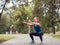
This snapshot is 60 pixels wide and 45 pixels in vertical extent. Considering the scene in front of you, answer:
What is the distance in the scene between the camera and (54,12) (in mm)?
51219

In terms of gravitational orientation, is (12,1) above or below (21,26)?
above

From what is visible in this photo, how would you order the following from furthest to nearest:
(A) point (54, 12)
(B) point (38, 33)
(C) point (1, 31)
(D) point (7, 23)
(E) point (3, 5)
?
(D) point (7, 23)
(C) point (1, 31)
(A) point (54, 12)
(E) point (3, 5)
(B) point (38, 33)

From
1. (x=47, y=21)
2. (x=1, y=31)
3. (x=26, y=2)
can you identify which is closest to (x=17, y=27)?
(x=1, y=31)

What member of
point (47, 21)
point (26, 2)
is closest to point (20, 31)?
point (47, 21)

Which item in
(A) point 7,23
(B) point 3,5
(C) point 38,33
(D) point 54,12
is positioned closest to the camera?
(C) point 38,33

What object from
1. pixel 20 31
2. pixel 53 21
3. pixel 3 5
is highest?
pixel 3 5

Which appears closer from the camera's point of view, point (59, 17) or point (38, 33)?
point (38, 33)

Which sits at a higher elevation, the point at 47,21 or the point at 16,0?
the point at 16,0

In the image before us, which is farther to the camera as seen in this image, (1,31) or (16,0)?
(1,31)

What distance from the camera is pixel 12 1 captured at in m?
21.7

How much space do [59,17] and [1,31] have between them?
38473mm

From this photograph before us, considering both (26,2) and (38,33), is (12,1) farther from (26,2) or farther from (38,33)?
(38,33)

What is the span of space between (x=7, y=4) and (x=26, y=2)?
1834mm

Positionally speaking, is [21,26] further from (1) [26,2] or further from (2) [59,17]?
(1) [26,2]
